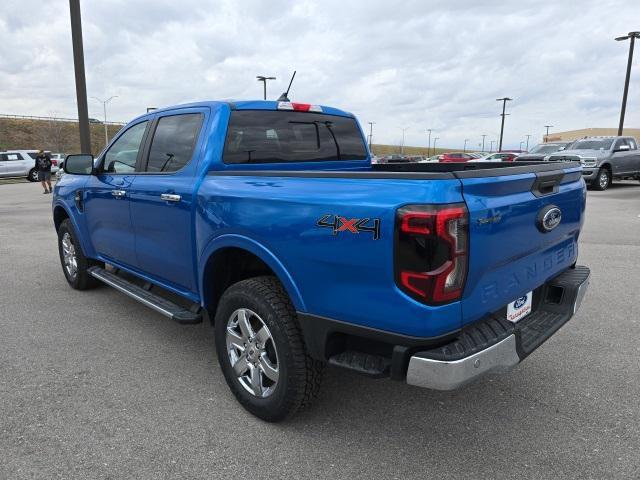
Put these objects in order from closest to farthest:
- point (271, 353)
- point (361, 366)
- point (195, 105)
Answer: point (361, 366)
point (271, 353)
point (195, 105)

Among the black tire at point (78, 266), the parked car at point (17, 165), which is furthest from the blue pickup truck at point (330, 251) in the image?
the parked car at point (17, 165)

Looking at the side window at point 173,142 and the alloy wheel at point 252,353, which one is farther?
the side window at point 173,142

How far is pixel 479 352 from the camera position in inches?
86.0

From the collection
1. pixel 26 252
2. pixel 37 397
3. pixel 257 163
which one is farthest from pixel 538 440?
pixel 26 252

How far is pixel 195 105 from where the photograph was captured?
362 centimetres

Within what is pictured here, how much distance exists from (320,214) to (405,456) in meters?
1.33

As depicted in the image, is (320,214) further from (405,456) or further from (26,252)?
(26,252)

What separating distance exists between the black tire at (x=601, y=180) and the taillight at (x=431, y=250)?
17.6 metres

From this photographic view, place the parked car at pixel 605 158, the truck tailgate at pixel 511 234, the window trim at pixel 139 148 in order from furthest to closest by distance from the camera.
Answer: the parked car at pixel 605 158
the window trim at pixel 139 148
the truck tailgate at pixel 511 234

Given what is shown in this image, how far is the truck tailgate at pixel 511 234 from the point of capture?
2178 mm

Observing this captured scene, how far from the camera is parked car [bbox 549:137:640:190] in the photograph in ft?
55.2

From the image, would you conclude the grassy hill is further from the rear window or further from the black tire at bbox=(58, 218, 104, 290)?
the rear window

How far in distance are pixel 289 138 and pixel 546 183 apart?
6.26 feet

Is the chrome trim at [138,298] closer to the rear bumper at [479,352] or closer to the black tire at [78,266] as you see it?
the black tire at [78,266]
